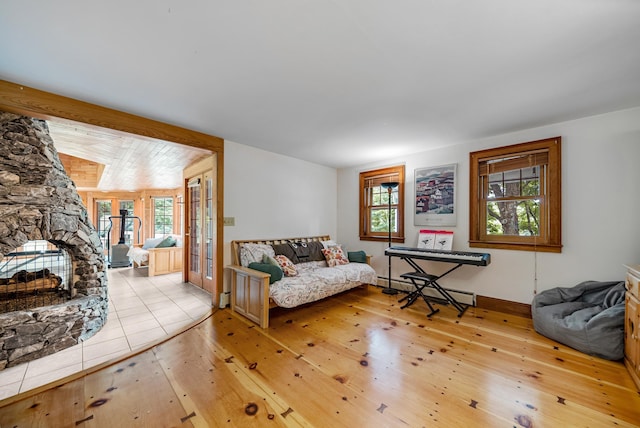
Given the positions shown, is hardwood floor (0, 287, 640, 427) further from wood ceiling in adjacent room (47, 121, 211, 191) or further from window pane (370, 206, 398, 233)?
wood ceiling in adjacent room (47, 121, 211, 191)

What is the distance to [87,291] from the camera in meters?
2.82

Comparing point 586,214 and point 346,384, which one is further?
point 586,214

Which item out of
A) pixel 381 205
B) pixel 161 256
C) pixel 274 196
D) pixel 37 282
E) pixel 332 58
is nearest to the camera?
pixel 332 58

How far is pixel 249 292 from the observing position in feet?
9.98

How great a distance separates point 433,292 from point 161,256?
5428mm

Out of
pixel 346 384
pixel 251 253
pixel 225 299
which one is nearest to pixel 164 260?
pixel 225 299

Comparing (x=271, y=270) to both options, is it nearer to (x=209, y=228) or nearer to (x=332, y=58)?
(x=209, y=228)

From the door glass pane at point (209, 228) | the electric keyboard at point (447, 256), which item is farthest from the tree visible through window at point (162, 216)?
the electric keyboard at point (447, 256)

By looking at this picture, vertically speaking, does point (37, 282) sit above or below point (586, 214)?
below

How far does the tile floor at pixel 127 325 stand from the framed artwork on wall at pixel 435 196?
11.4ft

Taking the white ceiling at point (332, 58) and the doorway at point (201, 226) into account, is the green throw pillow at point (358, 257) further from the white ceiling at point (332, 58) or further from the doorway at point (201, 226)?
the white ceiling at point (332, 58)

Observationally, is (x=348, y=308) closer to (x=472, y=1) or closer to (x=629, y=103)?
(x=472, y=1)

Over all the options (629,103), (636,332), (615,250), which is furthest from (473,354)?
(629,103)

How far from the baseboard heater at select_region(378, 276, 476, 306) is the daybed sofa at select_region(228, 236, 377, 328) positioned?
1.66ft
